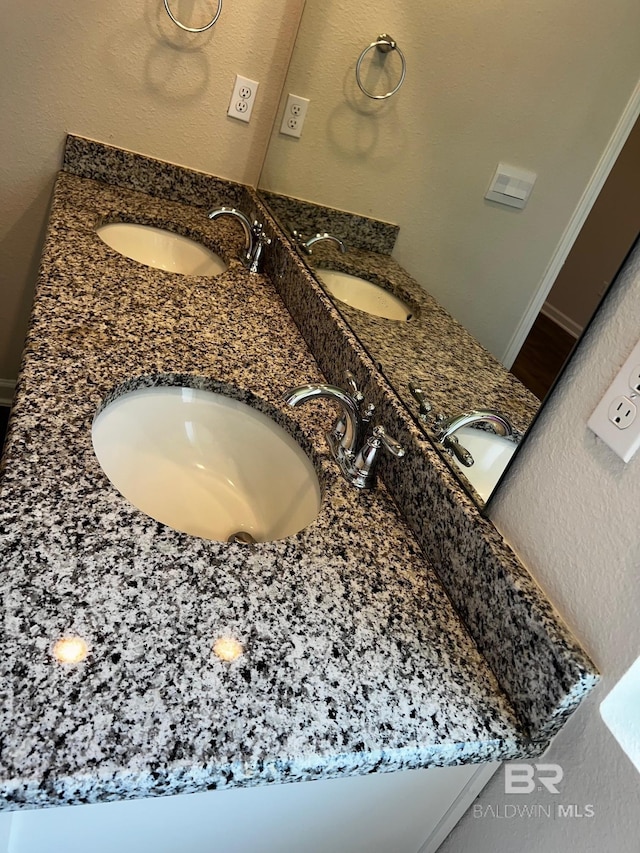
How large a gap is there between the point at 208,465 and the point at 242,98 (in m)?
1.26

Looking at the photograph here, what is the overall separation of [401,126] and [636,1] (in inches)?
23.5

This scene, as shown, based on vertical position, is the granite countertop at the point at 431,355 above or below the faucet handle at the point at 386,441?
above

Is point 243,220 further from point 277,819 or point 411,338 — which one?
point 277,819

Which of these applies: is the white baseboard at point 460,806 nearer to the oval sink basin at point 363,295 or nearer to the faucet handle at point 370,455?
the faucet handle at point 370,455

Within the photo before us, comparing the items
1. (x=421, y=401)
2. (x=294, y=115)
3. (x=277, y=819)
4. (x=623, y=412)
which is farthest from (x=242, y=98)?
(x=277, y=819)

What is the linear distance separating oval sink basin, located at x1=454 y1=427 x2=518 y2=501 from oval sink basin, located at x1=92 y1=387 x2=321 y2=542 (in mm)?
243

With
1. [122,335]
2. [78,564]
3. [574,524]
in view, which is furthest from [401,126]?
[78,564]

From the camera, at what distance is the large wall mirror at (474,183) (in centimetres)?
73

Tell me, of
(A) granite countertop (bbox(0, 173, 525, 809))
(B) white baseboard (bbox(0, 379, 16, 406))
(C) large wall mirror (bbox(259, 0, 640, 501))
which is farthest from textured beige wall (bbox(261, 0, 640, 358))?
(B) white baseboard (bbox(0, 379, 16, 406))

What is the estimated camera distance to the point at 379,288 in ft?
4.12

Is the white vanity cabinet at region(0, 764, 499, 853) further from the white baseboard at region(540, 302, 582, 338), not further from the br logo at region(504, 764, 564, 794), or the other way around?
the white baseboard at region(540, 302, 582, 338)

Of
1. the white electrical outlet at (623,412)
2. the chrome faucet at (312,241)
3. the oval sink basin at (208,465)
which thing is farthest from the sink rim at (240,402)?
the chrome faucet at (312,241)

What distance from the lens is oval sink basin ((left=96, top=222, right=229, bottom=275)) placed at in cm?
172

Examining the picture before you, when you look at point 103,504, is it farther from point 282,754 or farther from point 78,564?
point 282,754
